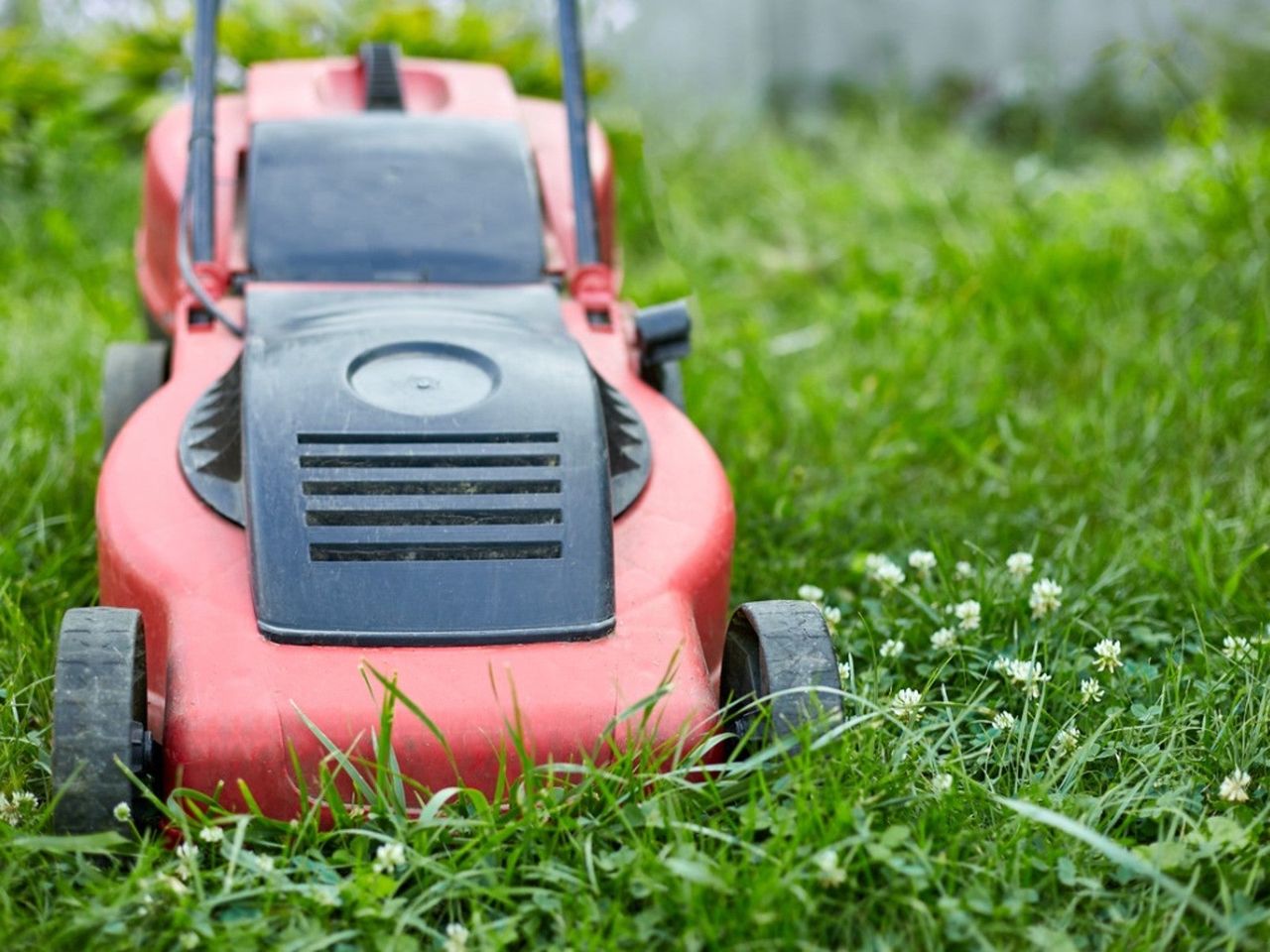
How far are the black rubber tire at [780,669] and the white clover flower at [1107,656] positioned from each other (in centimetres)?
41

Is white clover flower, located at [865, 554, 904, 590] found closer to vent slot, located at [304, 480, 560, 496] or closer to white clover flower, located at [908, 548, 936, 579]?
white clover flower, located at [908, 548, 936, 579]

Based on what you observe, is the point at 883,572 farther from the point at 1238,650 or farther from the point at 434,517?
the point at 434,517

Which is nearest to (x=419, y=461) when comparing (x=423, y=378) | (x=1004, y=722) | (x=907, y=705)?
(x=423, y=378)

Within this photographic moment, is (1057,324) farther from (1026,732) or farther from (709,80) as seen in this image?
(709,80)

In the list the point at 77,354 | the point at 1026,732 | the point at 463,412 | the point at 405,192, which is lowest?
the point at 1026,732

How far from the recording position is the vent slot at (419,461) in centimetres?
170

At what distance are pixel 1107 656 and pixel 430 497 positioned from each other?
823 mm

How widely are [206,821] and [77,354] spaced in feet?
5.35

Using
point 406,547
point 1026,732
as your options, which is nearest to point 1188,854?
point 1026,732

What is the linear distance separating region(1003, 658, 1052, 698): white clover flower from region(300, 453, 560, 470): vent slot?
59 cm

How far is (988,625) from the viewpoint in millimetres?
2045

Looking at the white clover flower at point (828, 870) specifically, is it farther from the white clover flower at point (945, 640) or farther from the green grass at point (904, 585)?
the white clover flower at point (945, 640)

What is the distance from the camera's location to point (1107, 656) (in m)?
1.87

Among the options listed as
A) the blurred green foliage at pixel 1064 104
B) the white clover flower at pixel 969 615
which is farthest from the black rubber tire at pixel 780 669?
the blurred green foliage at pixel 1064 104
